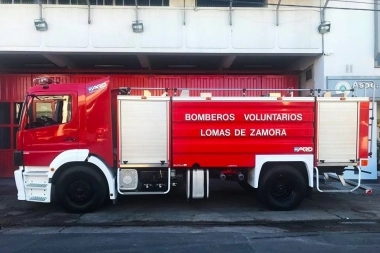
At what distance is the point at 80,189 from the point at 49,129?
1.43m

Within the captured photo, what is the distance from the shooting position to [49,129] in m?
8.30

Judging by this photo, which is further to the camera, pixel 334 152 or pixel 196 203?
pixel 196 203

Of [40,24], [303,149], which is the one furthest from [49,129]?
[303,149]

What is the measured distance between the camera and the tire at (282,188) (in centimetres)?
852

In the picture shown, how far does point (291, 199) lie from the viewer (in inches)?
340

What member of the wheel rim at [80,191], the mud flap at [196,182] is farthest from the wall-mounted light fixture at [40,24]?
the mud flap at [196,182]

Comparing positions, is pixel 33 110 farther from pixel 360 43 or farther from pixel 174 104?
pixel 360 43

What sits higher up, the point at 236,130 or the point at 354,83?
the point at 354,83

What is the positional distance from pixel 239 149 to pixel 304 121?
60.7 inches

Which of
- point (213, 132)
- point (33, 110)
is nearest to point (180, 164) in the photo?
point (213, 132)

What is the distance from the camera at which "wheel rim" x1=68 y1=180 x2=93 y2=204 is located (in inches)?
325

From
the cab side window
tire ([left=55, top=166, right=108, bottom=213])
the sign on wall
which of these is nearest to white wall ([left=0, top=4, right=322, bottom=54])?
the sign on wall

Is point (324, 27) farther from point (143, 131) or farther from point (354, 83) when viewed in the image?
point (143, 131)

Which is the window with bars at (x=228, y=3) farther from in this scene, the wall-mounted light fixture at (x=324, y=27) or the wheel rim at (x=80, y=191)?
the wheel rim at (x=80, y=191)
